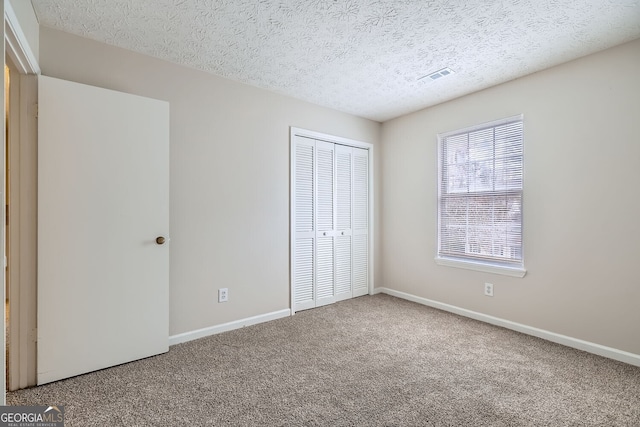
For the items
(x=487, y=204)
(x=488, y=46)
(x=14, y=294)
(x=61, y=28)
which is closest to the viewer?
(x=14, y=294)

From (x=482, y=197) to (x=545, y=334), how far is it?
137 centimetres

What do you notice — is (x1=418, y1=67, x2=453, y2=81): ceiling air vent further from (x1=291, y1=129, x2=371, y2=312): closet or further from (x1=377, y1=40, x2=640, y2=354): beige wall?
(x1=291, y1=129, x2=371, y2=312): closet

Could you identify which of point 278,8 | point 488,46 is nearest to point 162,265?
point 278,8

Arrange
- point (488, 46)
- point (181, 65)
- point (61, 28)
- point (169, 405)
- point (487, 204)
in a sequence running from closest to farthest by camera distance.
A: point (169, 405), point (61, 28), point (488, 46), point (181, 65), point (487, 204)

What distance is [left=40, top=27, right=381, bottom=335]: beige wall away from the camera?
8.04ft

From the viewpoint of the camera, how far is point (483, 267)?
3248mm

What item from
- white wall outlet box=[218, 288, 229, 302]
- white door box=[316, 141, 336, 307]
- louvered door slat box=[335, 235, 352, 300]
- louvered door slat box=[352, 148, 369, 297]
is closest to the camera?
white wall outlet box=[218, 288, 229, 302]

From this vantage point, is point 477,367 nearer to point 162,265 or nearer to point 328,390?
point 328,390

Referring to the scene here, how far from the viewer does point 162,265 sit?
2463 mm

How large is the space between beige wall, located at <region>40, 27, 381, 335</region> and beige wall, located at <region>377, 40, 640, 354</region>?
78.4 inches

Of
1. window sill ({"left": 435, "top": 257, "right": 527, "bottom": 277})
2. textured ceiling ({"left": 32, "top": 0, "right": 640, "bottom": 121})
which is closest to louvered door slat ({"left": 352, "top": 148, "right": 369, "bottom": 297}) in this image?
window sill ({"left": 435, "top": 257, "right": 527, "bottom": 277})

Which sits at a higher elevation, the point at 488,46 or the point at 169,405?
the point at 488,46

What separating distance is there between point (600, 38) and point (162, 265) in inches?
146

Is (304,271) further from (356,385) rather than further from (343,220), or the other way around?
(356,385)
